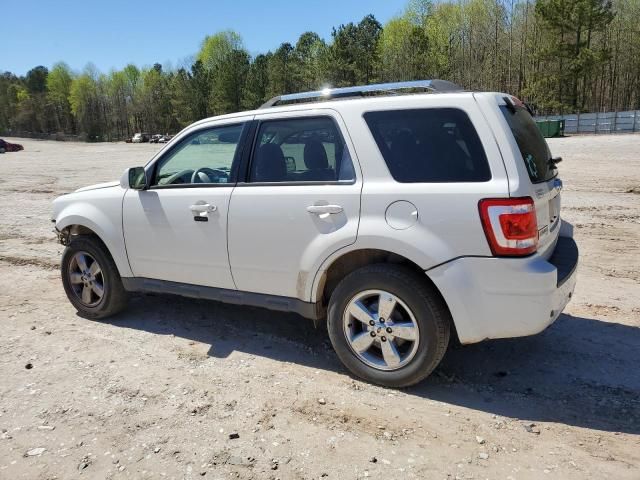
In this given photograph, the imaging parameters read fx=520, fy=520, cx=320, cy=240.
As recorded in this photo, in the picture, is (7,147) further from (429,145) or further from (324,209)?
(429,145)

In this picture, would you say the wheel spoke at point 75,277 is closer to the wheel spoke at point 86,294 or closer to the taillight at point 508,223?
the wheel spoke at point 86,294

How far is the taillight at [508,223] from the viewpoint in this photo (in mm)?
3111

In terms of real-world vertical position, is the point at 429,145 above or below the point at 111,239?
above

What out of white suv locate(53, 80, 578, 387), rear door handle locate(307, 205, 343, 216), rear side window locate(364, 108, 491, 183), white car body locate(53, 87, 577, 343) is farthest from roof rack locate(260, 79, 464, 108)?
rear door handle locate(307, 205, 343, 216)

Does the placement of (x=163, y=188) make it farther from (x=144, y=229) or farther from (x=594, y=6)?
(x=594, y=6)

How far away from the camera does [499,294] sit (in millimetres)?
3193

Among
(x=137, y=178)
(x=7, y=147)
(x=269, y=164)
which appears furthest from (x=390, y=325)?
(x=7, y=147)

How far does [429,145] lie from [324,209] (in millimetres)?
830

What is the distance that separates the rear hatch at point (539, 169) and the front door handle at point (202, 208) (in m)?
2.26

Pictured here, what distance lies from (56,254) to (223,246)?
5.01 meters

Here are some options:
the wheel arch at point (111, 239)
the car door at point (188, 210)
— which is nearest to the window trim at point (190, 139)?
the car door at point (188, 210)

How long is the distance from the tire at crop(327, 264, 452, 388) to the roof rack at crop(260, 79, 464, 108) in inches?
50.8

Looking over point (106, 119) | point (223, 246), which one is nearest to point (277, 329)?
point (223, 246)

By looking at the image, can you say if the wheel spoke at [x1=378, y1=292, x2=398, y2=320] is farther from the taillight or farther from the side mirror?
the side mirror
